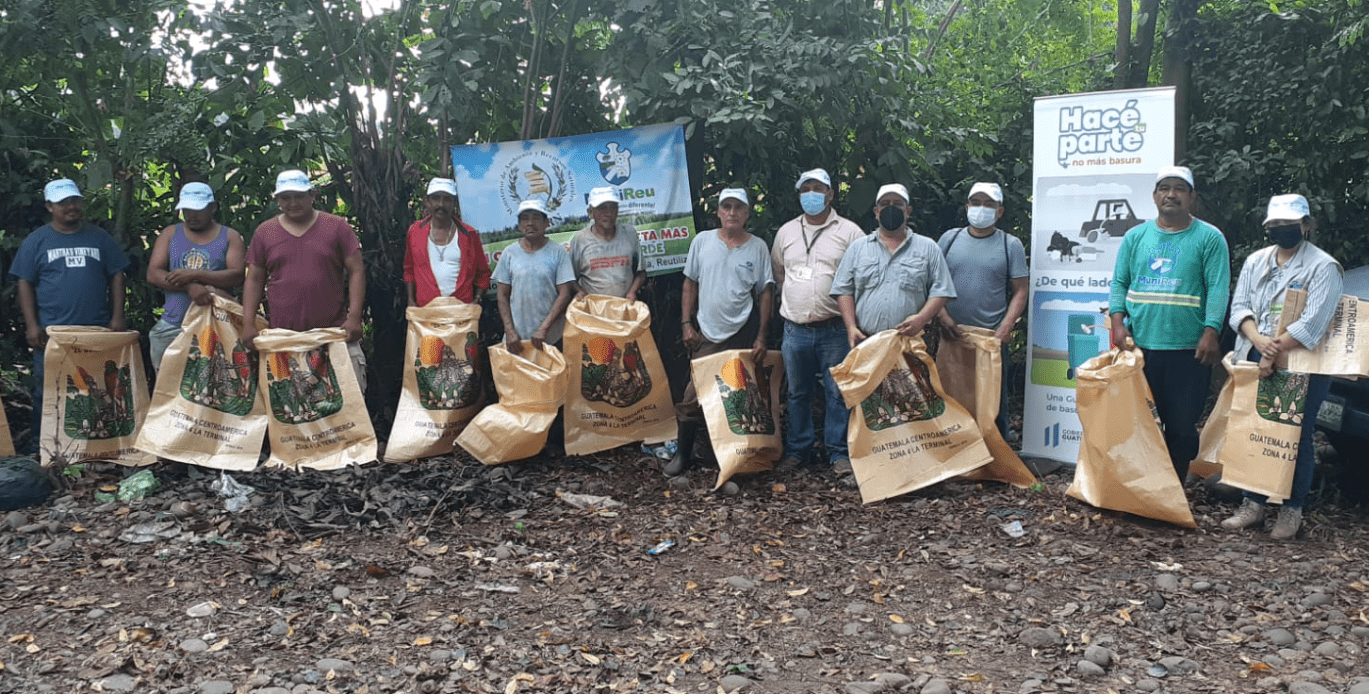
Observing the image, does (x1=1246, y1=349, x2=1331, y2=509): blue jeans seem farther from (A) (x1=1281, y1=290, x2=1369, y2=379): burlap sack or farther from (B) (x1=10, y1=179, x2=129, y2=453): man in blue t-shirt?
(B) (x1=10, y1=179, x2=129, y2=453): man in blue t-shirt

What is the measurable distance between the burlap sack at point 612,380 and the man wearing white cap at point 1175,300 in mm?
2471

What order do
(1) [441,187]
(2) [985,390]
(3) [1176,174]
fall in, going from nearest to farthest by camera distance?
(3) [1176,174]
(2) [985,390]
(1) [441,187]

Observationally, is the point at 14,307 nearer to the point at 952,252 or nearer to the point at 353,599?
the point at 353,599

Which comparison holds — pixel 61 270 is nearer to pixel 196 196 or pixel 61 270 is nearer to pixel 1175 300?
pixel 196 196

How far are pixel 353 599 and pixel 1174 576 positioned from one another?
3.27 meters

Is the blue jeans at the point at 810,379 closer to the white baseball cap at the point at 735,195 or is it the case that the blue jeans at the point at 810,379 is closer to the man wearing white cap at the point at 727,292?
the man wearing white cap at the point at 727,292

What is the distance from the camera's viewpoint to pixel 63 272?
600 cm

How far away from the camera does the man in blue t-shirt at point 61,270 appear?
5996mm

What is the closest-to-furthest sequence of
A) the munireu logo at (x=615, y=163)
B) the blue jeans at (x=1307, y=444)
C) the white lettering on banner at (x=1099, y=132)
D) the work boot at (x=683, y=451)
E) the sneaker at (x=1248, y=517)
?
the blue jeans at (x=1307, y=444)
the sneaker at (x=1248, y=517)
the white lettering on banner at (x=1099, y=132)
the work boot at (x=683, y=451)
the munireu logo at (x=615, y=163)

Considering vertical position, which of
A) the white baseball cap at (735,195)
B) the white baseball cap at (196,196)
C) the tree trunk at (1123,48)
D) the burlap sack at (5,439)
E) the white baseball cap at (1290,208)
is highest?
the tree trunk at (1123,48)

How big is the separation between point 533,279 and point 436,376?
77cm

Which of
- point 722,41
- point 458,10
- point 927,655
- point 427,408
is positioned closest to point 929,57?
point 722,41

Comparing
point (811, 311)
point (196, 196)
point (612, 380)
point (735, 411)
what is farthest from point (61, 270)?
point (811, 311)

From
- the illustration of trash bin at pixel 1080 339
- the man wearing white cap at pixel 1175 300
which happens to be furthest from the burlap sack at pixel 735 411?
the man wearing white cap at pixel 1175 300
